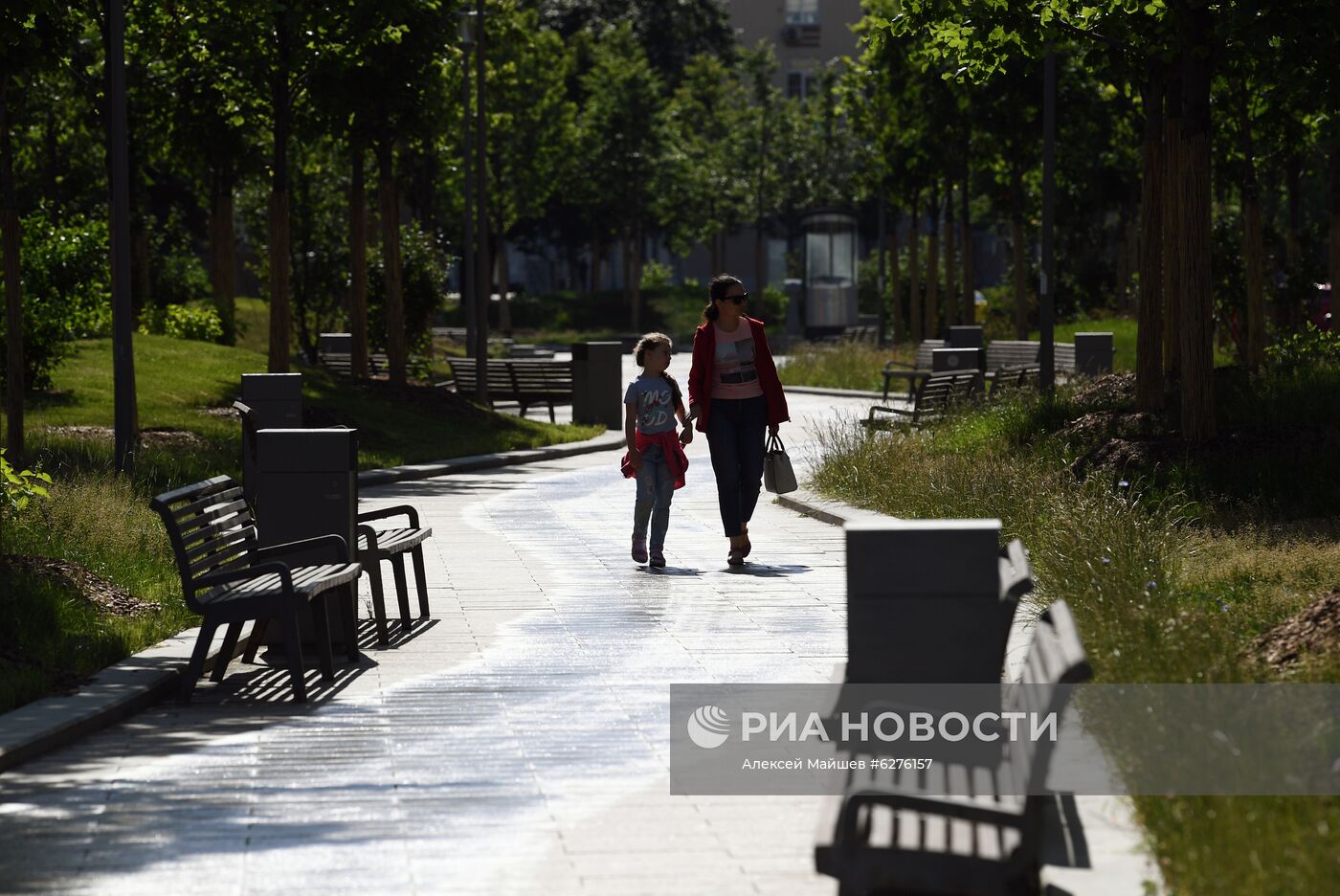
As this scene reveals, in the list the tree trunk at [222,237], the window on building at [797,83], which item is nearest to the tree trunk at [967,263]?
the tree trunk at [222,237]

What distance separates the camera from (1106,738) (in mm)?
7141

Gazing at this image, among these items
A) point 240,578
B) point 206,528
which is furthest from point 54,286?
point 240,578

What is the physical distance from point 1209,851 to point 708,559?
9103 millimetres

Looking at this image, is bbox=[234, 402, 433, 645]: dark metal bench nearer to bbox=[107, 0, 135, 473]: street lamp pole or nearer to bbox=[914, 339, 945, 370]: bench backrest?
bbox=[107, 0, 135, 473]: street lamp pole

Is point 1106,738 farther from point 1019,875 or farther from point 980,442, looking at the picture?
point 980,442

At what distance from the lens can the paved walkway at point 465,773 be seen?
6.17m

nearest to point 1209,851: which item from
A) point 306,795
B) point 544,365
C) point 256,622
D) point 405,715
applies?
point 306,795

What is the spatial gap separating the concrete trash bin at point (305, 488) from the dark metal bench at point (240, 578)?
0.12 metres

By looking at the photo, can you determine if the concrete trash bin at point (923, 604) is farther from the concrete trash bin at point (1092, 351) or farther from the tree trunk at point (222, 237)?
the tree trunk at point (222, 237)

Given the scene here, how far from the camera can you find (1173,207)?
18672 mm

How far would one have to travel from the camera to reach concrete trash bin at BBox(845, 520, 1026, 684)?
7152 millimetres

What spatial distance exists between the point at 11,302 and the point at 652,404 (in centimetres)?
856

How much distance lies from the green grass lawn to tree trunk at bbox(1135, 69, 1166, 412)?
873 cm

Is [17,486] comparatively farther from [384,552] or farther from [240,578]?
[240,578]
